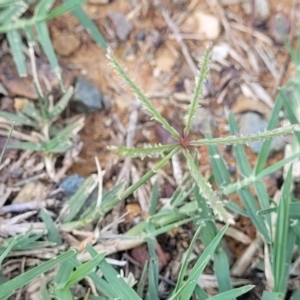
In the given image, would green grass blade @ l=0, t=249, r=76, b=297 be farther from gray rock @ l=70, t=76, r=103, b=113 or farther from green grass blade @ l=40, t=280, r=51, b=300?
gray rock @ l=70, t=76, r=103, b=113

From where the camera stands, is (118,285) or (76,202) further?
(76,202)

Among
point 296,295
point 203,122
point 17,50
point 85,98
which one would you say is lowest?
point 296,295

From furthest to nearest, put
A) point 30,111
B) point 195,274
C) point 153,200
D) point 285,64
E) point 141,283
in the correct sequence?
1. point 285,64
2. point 30,111
3. point 153,200
4. point 141,283
5. point 195,274

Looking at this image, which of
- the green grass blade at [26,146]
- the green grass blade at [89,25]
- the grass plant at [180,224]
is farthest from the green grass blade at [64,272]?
the green grass blade at [89,25]

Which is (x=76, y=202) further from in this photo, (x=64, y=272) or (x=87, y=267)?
(x=87, y=267)

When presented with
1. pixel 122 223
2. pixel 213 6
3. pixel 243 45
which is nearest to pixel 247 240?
pixel 122 223

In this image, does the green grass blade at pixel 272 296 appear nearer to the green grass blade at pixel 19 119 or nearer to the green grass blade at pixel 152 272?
the green grass blade at pixel 152 272

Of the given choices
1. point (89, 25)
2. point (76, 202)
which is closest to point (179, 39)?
point (89, 25)

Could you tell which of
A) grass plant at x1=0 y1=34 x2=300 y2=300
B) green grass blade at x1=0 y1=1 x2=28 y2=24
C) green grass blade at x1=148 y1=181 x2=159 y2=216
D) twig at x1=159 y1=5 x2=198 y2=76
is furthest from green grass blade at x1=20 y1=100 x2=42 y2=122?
twig at x1=159 y1=5 x2=198 y2=76
